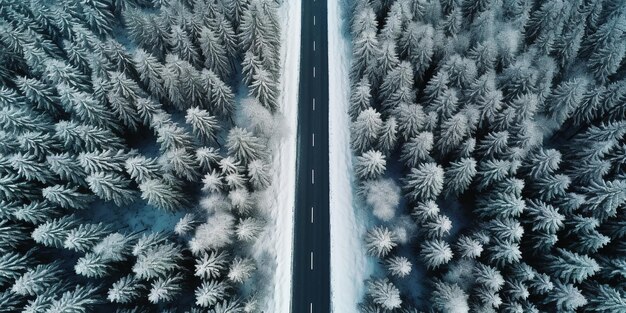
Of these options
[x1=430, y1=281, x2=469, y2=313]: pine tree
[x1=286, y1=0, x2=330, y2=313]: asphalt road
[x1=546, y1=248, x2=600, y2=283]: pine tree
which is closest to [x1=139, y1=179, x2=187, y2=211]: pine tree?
[x1=286, y1=0, x2=330, y2=313]: asphalt road

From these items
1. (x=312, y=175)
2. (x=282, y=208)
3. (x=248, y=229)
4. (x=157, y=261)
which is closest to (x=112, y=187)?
(x=157, y=261)

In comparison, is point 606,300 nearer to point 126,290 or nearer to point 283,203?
point 283,203

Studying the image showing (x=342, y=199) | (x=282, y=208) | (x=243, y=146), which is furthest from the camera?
(x=342, y=199)

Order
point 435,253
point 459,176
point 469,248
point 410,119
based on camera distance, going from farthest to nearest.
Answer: point 410,119
point 459,176
point 435,253
point 469,248

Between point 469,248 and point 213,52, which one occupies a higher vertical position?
point 213,52

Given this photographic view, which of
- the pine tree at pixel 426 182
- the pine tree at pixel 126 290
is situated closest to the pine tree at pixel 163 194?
the pine tree at pixel 126 290
